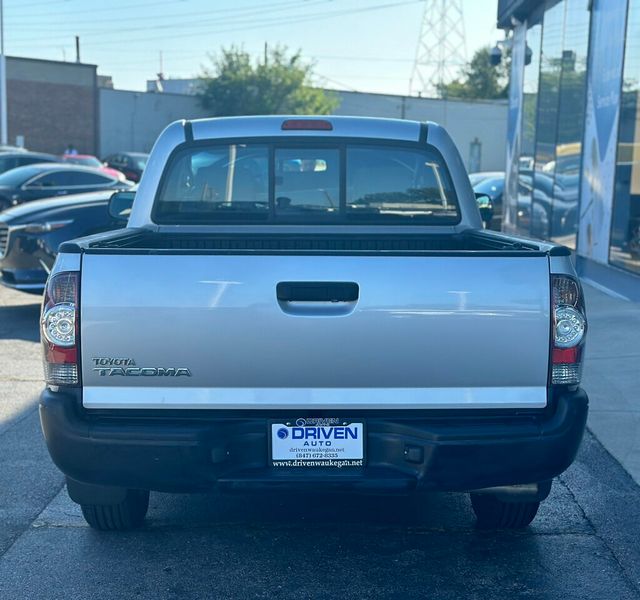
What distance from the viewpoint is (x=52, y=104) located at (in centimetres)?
4769

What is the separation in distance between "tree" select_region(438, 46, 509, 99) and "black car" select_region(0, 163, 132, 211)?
221 feet

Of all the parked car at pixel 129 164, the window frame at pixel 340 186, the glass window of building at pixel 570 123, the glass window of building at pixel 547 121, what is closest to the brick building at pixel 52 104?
the parked car at pixel 129 164

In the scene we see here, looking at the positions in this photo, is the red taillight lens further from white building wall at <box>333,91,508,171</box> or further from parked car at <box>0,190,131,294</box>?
white building wall at <box>333,91,508,171</box>

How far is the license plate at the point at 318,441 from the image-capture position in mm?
3779

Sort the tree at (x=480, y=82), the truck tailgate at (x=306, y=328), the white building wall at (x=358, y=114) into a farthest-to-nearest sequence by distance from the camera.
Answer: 1. the tree at (x=480, y=82)
2. the white building wall at (x=358, y=114)
3. the truck tailgate at (x=306, y=328)

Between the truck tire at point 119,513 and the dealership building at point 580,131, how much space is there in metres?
7.79

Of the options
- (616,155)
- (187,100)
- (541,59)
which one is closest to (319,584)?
(616,155)

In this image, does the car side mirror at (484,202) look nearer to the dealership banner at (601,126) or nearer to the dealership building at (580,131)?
the dealership building at (580,131)

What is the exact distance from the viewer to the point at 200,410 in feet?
12.3

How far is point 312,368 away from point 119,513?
1426 mm

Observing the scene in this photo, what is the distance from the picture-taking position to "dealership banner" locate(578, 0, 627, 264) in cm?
1209

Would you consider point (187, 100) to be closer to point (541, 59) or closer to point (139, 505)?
point (541, 59)

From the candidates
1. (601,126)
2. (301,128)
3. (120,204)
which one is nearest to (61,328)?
(301,128)

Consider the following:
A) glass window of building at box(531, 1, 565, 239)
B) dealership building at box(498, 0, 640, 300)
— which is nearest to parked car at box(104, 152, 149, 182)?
dealership building at box(498, 0, 640, 300)
